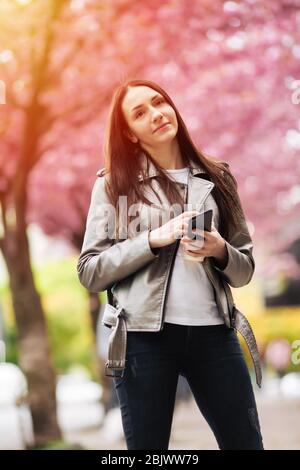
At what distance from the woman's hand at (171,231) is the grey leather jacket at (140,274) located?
0.07 ft

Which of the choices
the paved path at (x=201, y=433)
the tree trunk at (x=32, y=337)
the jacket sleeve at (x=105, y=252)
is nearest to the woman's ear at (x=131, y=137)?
the jacket sleeve at (x=105, y=252)

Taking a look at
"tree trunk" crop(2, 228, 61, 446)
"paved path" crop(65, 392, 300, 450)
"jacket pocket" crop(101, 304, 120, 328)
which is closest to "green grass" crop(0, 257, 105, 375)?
"paved path" crop(65, 392, 300, 450)

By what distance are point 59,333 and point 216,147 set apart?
39.1 feet

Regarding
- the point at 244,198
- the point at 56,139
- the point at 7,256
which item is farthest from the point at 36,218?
the point at 7,256

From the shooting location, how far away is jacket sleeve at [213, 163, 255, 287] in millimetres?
2035

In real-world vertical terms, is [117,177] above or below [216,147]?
below

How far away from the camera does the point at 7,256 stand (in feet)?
19.3

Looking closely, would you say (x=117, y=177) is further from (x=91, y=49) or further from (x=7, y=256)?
(x=91, y=49)

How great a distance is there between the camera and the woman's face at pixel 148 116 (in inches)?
83.4

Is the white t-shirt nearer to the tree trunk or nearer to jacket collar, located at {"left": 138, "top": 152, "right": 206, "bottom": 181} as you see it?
jacket collar, located at {"left": 138, "top": 152, "right": 206, "bottom": 181}

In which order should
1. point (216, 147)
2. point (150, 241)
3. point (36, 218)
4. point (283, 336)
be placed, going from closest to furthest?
point (150, 241) → point (216, 147) → point (36, 218) → point (283, 336)

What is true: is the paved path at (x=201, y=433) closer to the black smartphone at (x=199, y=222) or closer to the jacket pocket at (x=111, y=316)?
the jacket pocket at (x=111, y=316)

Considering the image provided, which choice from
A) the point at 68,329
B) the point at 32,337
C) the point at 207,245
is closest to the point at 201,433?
the point at 32,337

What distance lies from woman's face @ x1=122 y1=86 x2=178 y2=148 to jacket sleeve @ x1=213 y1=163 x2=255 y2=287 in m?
0.27
